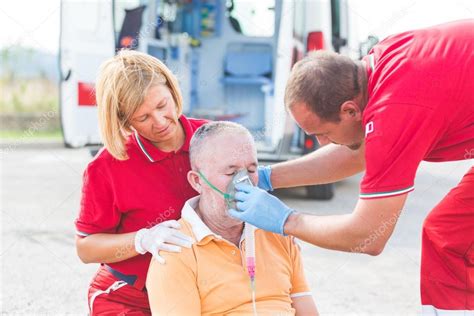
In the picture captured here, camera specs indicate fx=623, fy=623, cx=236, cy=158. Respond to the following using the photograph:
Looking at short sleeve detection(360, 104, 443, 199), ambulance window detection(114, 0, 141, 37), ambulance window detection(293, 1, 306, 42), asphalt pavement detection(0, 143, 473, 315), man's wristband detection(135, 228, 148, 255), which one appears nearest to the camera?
short sleeve detection(360, 104, 443, 199)

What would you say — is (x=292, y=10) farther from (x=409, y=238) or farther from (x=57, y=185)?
(x=57, y=185)

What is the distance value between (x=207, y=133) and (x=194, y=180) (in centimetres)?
16

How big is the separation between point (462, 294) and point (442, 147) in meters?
0.65

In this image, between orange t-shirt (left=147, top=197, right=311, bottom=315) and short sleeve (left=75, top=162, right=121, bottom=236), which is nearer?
orange t-shirt (left=147, top=197, right=311, bottom=315)

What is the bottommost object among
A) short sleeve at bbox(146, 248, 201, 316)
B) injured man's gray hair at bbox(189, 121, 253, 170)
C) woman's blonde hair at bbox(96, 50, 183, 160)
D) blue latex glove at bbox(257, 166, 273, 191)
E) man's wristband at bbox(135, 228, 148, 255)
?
short sleeve at bbox(146, 248, 201, 316)

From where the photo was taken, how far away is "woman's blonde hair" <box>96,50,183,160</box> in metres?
1.95

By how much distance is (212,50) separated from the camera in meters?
8.56

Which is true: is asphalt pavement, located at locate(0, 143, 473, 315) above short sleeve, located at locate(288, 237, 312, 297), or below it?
below

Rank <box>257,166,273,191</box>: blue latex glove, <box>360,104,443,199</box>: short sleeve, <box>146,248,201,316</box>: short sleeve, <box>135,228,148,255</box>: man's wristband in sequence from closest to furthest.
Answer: <box>360,104,443,199</box>: short sleeve, <box>146,248,201,316</box>: short sleeve, <box>135,228,148,255</box>: man's wristband, <box>257,166,273,191</box>: blue latex glove

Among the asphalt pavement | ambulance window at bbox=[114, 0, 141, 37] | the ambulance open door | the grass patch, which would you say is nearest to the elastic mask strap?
the asphalt pavement

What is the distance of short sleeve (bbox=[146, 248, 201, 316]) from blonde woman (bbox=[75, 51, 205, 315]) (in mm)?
44

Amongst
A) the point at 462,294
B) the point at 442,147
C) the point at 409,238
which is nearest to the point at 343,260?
Answer: the point at 409,238

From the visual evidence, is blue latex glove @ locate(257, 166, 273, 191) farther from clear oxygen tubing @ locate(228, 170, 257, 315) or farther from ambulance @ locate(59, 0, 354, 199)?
ambulance @ locate(59, 0, 354, 199)

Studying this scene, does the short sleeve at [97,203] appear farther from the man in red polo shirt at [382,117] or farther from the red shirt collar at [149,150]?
the man in red polo shirt at [382,117]
